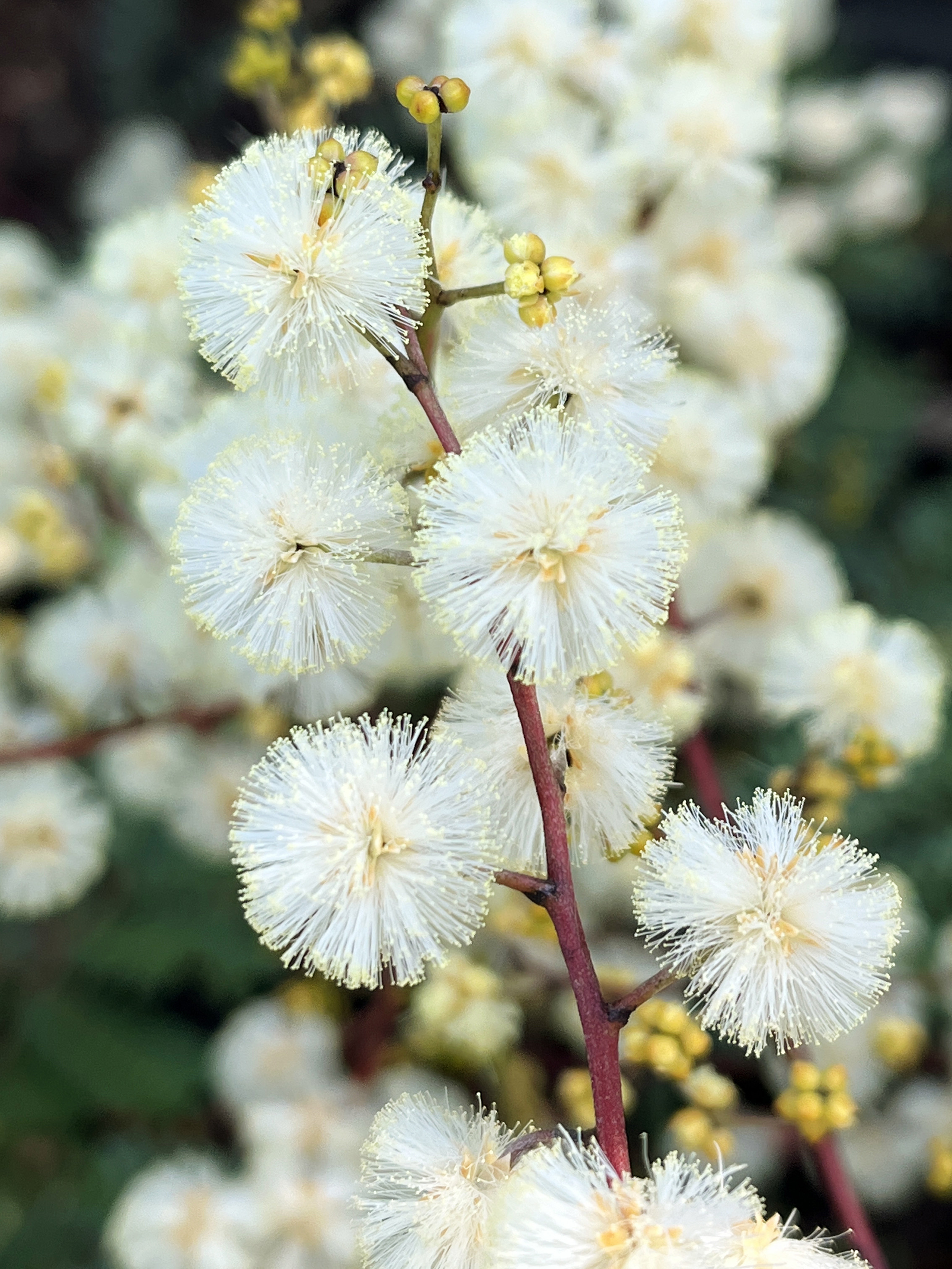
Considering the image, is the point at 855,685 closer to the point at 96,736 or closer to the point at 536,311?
the point at 536,311


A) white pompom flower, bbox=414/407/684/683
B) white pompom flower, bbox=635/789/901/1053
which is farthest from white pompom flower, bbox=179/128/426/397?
white pompom flower, bbox=635/789/901/1053

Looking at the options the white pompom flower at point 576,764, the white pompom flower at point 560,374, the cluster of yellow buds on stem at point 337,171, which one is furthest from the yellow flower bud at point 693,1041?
the cluster of yellow buds on stem at point 337,171

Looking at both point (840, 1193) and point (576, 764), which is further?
point (840, 1193)

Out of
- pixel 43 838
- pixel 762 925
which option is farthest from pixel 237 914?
pixel 762 925


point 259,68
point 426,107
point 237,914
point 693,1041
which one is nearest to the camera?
point 426,107

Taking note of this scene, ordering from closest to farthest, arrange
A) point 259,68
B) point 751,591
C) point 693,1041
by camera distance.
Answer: point 693,1041 < point 259,68 < point 751,591

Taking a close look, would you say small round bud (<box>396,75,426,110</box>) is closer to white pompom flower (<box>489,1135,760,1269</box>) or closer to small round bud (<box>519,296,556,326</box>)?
small round bud (<box>519,296,556,326</box>)

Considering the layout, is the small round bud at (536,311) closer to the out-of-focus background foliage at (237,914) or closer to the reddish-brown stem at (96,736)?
the out-of-focus background foliage at (237,914)
